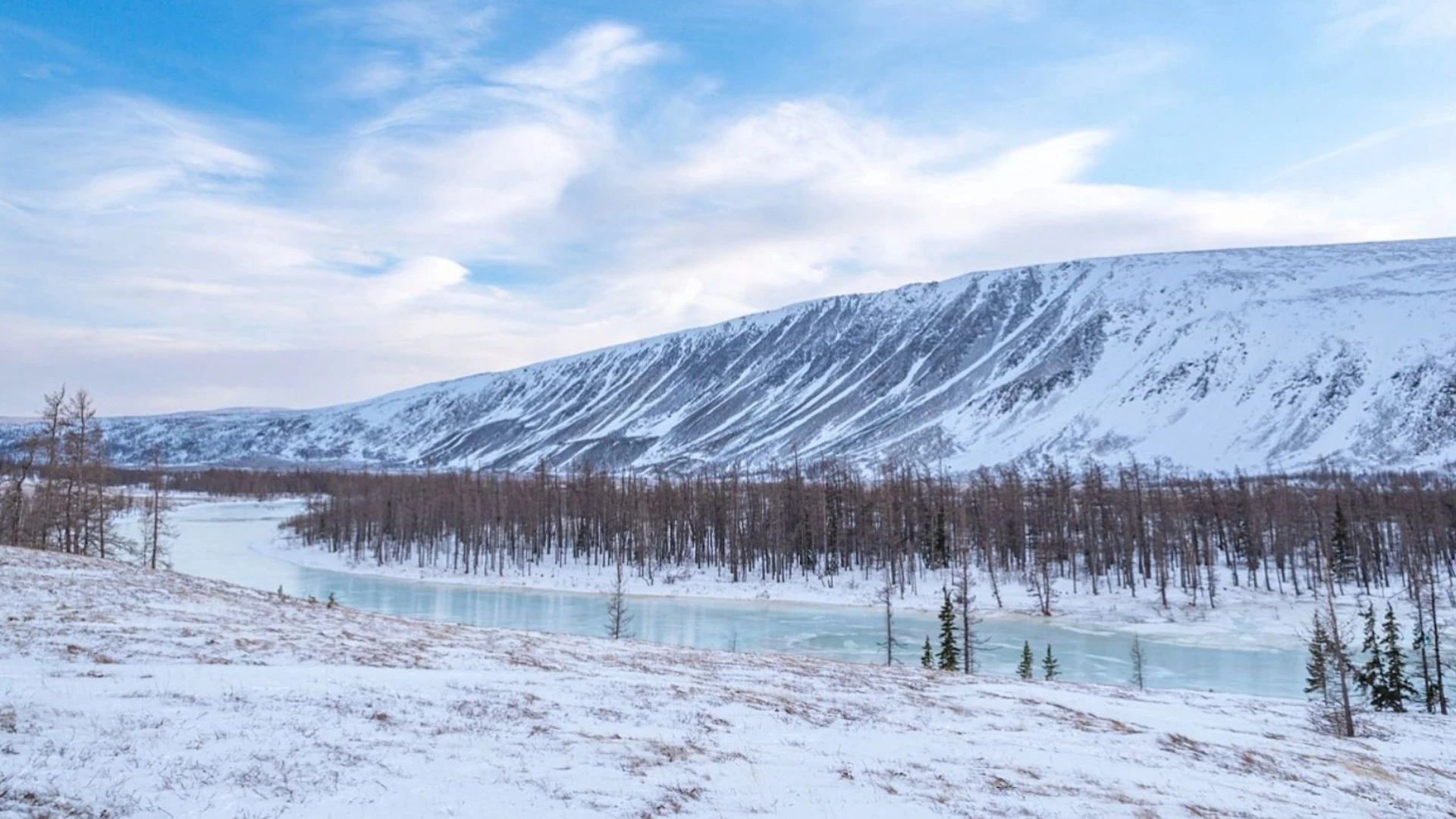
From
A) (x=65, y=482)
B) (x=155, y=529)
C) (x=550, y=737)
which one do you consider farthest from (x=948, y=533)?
(x=550, y=737)

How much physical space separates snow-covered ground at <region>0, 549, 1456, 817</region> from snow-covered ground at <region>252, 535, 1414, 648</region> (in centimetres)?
3104

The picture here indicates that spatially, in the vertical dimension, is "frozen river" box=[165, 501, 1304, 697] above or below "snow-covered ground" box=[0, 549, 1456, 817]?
below

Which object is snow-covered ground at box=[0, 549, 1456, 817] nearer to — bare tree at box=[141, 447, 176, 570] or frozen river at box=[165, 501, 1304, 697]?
frozen river at box=[165, 501, 1304, 697]

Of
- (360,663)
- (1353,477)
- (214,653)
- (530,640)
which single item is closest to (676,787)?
(360,663)

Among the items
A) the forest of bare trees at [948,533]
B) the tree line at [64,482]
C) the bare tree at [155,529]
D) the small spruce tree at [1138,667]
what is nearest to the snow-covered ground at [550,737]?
the small spruce tree at [1138,667]

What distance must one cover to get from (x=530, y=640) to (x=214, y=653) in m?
9.06

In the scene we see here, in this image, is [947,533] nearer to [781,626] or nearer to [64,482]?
[781,626]

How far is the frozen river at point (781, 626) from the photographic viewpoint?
41750 millimetres

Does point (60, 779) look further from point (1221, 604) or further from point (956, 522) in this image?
point (956, 522)

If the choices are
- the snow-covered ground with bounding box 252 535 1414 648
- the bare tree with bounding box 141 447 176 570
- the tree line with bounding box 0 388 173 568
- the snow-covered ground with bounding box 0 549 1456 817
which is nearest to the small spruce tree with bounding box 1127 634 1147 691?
the snow-covered ground with bounding box 252 535 1414 648

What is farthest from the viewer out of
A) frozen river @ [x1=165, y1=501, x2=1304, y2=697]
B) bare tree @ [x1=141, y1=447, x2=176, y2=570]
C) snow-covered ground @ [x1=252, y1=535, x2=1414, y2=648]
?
snow-covered ground @ [x1=252, y1=535, x2=1414, y2=648]

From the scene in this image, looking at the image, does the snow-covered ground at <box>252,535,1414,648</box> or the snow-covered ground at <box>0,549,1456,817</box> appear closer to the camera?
the snow-covered ground at <box>0,549,1456,817</box>

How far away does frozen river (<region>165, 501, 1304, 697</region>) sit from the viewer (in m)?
41.8

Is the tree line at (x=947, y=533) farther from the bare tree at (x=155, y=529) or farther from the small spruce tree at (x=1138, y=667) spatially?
the bare tree at (x=155, y=529)
